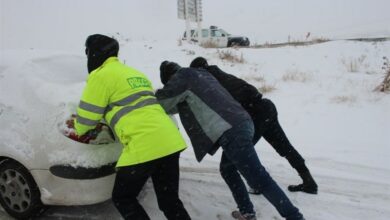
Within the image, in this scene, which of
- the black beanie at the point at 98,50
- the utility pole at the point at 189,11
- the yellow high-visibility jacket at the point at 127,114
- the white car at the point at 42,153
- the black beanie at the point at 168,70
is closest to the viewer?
the yellow high-visibility jacket at the point at 127,114

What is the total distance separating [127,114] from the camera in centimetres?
298

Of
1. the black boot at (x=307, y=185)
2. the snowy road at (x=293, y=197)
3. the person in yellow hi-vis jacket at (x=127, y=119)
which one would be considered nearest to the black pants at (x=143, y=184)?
the person in yellow hi-vis jacket at (x=127, y=119)

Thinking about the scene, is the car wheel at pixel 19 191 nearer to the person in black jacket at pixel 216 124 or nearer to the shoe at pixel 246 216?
the person in black jacket at pixel 216 124

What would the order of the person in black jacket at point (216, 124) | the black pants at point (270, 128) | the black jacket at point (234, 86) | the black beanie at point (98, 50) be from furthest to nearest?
the black pants at point (270, 128), the black jacket at point (234, 86), the person in black jacket at point (216, 124), the black beanie at point (98, 50)

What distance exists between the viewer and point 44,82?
12.4 ft

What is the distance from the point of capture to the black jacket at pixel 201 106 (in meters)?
3.24

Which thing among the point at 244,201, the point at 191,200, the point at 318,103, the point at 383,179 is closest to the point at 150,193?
the point at 191,200

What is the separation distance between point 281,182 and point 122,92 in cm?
248

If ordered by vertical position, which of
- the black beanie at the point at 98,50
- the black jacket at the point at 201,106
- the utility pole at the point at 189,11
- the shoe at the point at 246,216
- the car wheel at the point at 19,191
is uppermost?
the utility pole at the point at 189,11

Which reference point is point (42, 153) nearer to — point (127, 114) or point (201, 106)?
point (127, 114)

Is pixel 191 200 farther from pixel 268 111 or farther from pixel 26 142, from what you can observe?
pixel 26 142

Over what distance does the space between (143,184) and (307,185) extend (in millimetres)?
2032

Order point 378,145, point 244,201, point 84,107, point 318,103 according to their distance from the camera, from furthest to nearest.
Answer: point 318,103 → point 378,145 → point 244,201 → point 84,107

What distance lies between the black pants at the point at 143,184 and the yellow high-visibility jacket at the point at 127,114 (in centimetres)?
9
